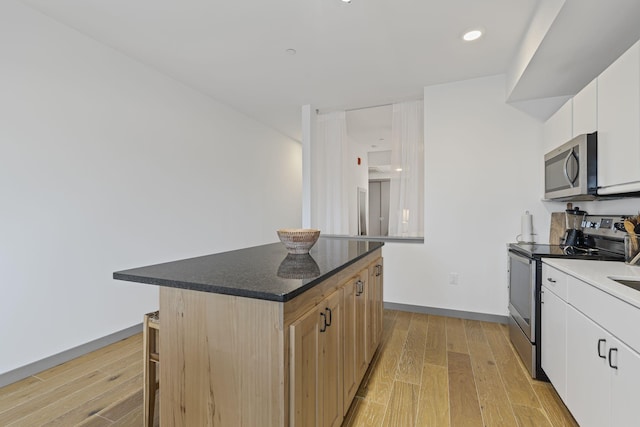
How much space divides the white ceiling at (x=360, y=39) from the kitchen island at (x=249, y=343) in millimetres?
1892

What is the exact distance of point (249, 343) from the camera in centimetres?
112

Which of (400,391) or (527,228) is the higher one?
(527,228)

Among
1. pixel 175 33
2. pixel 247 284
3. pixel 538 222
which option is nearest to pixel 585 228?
pixel 538 222

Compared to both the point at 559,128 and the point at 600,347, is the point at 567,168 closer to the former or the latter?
the point at 559,128

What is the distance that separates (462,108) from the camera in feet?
10.7

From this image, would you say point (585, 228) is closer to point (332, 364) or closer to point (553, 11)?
point (553, 11)

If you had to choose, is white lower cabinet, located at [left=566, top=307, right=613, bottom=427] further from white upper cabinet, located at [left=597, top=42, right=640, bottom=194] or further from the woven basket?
the woven basket

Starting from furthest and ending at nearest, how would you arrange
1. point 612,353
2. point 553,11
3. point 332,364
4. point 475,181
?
point 475,181, point 553,11, point 332,364, point 612,353

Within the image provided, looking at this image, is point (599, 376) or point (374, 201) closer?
point (599, 376)

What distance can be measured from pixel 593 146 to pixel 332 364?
206 centimetres

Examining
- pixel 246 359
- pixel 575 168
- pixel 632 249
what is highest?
pixel 575 168

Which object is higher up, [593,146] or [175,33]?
[175,33]

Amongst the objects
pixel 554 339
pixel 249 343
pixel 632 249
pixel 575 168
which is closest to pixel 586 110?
pixel 575 168

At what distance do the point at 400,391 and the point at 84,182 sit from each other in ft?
9.68
